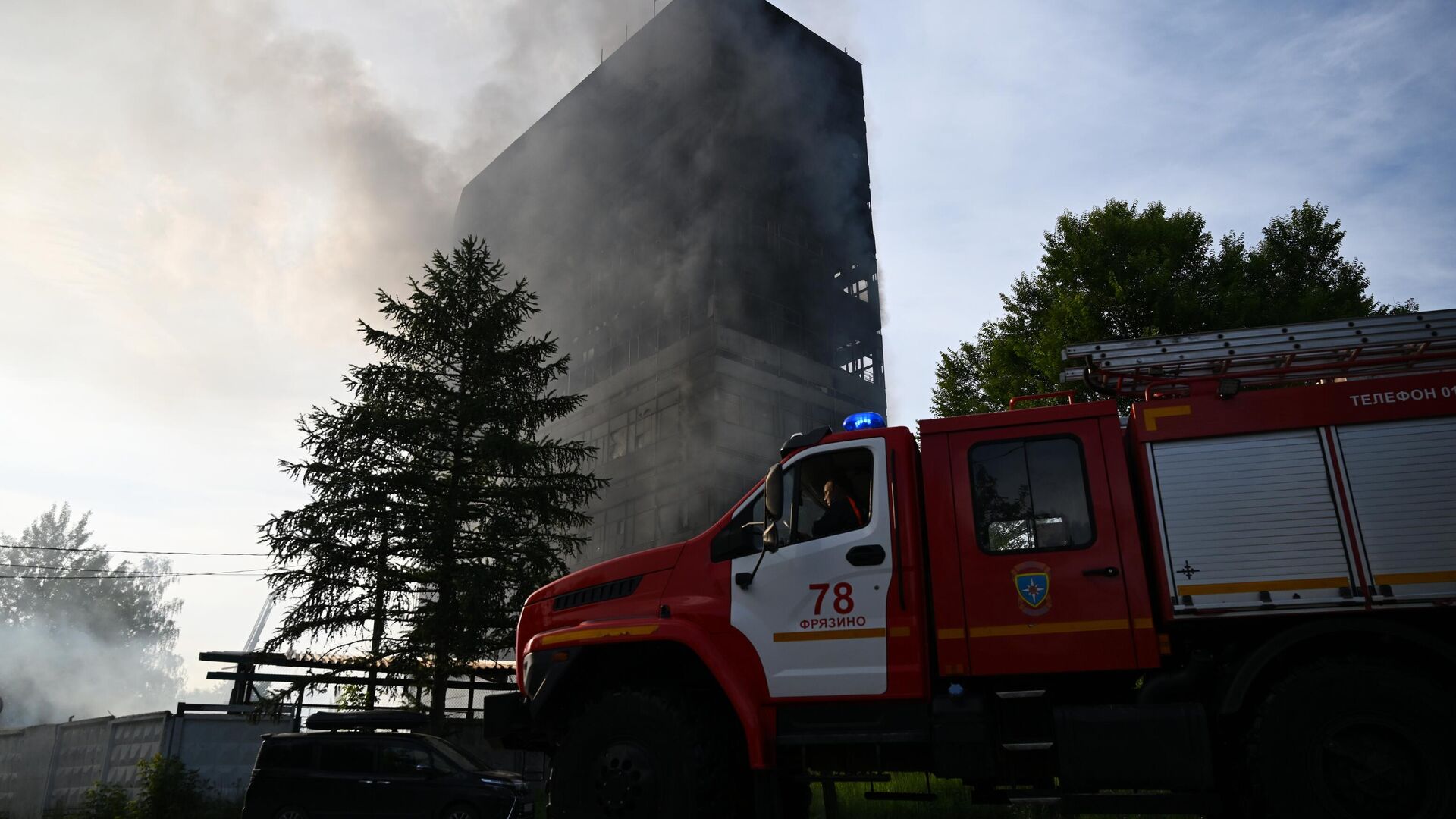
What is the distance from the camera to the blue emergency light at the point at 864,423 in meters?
6.28

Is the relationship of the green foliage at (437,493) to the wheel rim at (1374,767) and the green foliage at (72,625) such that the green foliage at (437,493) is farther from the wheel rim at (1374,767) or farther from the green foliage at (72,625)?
the green foliage at (72,625)

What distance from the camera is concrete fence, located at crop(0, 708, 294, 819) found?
15.2 meters

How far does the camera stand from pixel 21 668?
58938 mm

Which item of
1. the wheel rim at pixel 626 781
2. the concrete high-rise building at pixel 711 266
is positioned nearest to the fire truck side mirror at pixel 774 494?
the wheel rim at pixel 626 781

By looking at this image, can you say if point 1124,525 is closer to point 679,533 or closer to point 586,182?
point 679,533

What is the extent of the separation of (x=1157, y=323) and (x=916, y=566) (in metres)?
11.9

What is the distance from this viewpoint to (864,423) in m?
6.39

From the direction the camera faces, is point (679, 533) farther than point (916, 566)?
Yes

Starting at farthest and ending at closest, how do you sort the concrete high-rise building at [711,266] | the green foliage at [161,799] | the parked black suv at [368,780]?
the concrete high-rise building at [711,266], the green foliage at [161,799], the parked black suv at [368,780]

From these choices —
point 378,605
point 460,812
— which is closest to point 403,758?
point 460,812

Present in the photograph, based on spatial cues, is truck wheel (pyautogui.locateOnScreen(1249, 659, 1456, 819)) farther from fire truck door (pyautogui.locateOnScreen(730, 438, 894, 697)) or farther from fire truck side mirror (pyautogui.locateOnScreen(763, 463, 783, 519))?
fire truck side mirror (pyautogui.locateOnScreen(763, 463, 783, 519))

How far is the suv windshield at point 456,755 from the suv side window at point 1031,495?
965 cm

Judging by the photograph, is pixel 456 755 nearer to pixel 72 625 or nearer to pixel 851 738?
pixel 851 738

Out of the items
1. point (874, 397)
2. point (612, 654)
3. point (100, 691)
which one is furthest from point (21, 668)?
point (612, 654)
